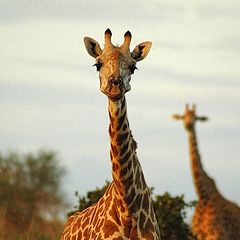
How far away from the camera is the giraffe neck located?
24.0 m

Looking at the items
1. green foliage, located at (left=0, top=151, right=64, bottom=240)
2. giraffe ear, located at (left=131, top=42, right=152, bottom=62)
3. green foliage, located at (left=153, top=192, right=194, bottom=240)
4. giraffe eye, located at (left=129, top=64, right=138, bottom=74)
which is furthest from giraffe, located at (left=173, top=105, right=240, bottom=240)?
giraffe eye, located at (left=129, top=64, right=138, bottom=74)

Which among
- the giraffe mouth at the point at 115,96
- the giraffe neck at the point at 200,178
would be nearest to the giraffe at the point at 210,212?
the giraffe neck at the point at 200,178

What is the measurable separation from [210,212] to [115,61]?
13.3 m

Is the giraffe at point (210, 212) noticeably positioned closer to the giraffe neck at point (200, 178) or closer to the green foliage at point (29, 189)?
the giraffe neck at point (200, 178)

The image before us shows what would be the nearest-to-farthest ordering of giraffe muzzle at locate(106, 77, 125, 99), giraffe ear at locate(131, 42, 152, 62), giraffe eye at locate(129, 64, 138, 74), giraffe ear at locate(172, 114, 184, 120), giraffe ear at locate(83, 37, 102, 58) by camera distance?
1. giraffe muzzle at locate(106, 77, 125, 99)
2. giraffe eye at locate(129, 64, 138, 74)
3. giraffe ear at locate(83, 37, 102, 58)
4. giraffe ear at locate(131, 42, 152, 62)
5. giraffe ear at locate(172, 114, 184, 120)

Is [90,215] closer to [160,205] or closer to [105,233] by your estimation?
[105,233]

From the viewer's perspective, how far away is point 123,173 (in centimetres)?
1145

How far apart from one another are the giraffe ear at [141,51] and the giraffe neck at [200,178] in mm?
12644

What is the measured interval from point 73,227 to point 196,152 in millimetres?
12040

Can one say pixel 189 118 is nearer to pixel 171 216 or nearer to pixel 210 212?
pixel 210 212

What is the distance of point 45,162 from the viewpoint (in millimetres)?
36062

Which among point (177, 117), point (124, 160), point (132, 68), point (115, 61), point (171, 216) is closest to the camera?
point (115, 61)

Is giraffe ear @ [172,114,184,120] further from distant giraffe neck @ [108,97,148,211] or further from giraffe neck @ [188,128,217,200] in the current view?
distant giraffe neck @ [108,97,148,211]

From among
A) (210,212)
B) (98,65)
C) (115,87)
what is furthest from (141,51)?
(210,212)
